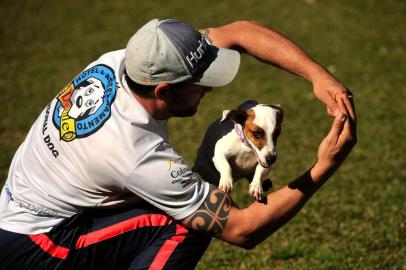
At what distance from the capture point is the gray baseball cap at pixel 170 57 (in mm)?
2877

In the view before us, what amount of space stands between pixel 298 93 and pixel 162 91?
5.75 metres

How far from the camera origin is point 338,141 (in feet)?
9.39

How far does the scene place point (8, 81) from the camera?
934 cm

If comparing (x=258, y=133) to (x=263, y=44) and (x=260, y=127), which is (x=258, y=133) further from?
(x=263, y=44)

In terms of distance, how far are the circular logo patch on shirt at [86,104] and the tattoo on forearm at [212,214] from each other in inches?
22.4

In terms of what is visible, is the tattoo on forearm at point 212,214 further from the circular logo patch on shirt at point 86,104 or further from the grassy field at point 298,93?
the grassy field at point 298,93

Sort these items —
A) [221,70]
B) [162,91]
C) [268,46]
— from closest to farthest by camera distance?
[162,91]
[221,70]
[268,46]

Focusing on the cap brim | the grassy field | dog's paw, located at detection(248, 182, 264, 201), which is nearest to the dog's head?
dog's paw, located at detection(248, 182, 264, 201)

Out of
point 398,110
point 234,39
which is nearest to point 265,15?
point 398,110

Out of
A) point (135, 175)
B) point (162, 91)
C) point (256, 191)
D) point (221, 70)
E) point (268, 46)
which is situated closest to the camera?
point (135, 175)

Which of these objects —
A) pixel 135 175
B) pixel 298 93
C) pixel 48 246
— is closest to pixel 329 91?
pixel 135 175

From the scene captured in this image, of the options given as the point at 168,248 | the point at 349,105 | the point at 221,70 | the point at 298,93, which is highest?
the point at 221,70

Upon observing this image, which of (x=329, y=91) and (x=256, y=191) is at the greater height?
(x=329, y=91)

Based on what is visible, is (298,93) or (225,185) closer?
(225,185)
